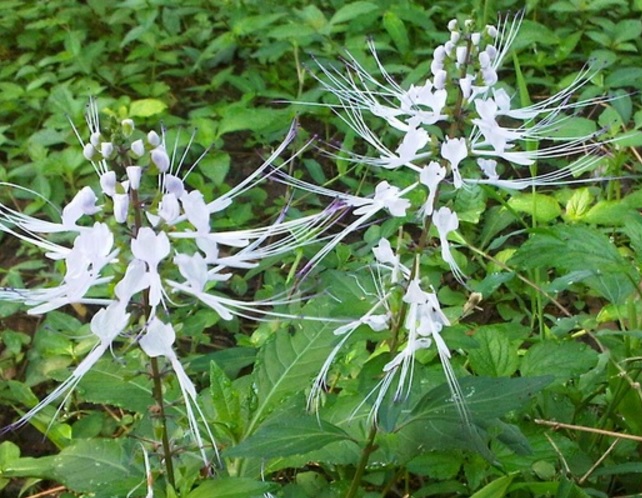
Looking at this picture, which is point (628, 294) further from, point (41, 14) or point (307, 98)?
point (41, 14)

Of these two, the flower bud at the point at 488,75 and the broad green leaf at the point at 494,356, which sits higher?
the flower bud at the point at 488,75

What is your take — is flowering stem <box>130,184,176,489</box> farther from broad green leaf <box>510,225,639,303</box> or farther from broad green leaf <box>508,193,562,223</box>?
broad green leaf <box>508,193,562,223</box>

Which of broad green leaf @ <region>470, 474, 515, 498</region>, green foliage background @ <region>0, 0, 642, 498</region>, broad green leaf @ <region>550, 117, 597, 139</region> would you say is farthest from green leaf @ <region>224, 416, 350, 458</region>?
broad green leaf @ <region>550, 117, 597, 139</region>

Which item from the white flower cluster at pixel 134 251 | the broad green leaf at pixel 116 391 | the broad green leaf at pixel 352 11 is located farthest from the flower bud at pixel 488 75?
the broad green leaf at pixel 352 11

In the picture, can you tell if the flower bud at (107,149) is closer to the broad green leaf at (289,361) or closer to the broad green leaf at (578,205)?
the broad green leaf at (289,361)

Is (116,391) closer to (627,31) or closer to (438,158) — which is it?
(438,158)

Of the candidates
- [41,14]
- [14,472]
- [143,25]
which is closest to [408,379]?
[14,472]
